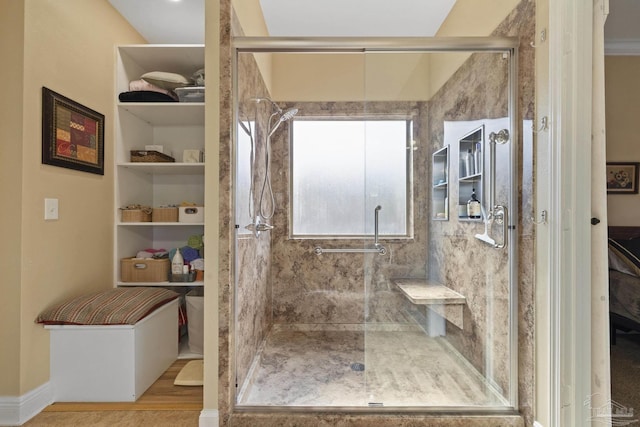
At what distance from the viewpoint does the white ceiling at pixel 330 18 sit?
101 inches

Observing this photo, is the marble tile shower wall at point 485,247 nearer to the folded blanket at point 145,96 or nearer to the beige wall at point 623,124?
the folded blanket at point 145,96

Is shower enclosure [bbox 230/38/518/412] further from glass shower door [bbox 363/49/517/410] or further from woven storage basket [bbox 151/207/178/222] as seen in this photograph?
woven storage basket [bbox 151/207/178/222]

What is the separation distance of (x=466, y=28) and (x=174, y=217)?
2.63m

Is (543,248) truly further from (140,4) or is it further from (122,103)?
(140,4)

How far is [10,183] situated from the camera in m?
1.74

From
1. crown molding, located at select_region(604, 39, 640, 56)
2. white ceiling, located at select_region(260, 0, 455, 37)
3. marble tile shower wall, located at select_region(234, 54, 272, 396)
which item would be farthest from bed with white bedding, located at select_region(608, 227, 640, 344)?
marble tile shower wall, located at select_region(234, 54, 272, 396)

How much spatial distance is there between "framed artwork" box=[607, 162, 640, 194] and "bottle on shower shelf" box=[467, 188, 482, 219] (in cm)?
224

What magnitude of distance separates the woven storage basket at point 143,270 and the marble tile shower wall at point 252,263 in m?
0.74

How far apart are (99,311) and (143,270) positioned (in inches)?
24.1

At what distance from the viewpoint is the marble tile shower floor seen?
1817 mm

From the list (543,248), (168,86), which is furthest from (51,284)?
(543,248)

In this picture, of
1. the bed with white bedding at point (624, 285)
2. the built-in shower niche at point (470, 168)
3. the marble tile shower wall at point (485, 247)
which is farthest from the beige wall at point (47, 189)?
the bed with white bedding at point (624, 285)

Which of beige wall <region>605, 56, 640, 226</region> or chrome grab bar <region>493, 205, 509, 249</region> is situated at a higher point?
beige wall <region>605, 56, 640, 226</region>

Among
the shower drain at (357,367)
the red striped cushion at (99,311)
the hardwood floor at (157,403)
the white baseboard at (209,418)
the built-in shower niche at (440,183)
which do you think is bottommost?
the hardwood floor at (157,403)
